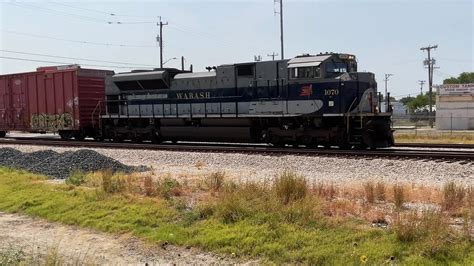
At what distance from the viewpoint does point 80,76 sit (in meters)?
27.0

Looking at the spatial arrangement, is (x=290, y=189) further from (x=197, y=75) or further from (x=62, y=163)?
(x=197, y=75)

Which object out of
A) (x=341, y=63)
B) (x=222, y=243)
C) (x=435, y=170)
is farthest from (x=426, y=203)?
(x=341, y=63)

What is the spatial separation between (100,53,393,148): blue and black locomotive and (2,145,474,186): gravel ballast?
2945mm

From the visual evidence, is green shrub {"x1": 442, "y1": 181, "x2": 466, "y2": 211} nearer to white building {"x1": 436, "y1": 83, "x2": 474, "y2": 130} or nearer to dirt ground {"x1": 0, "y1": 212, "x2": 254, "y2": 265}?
dirt ground {"x1": 0, "y1": 212, "x2": 254, "y2": 265}

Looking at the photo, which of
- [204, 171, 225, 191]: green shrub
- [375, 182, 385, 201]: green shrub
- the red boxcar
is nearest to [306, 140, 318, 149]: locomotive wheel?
[204, 171, 225, 191]: green shrub

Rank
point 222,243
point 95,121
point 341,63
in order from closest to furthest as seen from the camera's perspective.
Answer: point 222,243 < point 341,63 < point 95,121

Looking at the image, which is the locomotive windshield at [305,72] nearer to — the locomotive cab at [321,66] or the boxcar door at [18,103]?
the locomotive cab at [321,66]

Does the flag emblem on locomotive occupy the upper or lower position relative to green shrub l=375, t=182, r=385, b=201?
upper

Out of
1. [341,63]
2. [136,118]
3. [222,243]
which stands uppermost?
[341,63]

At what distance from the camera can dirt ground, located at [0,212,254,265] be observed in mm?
6191

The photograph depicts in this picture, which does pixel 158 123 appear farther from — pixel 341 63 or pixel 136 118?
pixel 341 63

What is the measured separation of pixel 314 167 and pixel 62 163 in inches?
297

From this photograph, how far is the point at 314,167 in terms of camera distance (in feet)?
46.0

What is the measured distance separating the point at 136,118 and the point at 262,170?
12.3 m
